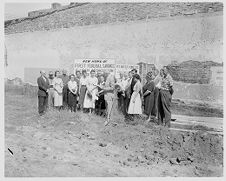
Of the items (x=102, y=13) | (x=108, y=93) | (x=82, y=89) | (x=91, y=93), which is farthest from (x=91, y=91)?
(x=102, y=13)

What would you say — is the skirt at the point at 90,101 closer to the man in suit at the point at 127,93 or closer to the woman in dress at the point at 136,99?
the man in suit at the point at 127,93

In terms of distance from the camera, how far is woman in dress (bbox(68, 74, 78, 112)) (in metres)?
6.96

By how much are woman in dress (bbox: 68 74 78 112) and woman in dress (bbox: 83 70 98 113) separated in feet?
0.77

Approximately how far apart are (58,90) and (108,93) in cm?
104

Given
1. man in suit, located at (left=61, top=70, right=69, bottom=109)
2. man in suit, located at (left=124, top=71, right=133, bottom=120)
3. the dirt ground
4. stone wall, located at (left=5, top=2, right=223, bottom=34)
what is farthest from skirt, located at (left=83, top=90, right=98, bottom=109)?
stone wall, located at (left=5, top=2, right=223, bottom=34)

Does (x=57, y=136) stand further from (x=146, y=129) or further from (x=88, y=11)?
(x=88, y=11)

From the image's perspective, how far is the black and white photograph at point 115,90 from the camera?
6.54 metres

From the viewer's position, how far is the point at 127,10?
267 inches

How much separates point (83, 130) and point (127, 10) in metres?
2.58

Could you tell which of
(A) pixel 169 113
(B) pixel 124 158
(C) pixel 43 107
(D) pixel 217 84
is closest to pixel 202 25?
(D) pixel 217 84

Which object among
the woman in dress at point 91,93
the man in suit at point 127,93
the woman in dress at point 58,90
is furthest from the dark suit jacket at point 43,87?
the man in suit at point 127,93

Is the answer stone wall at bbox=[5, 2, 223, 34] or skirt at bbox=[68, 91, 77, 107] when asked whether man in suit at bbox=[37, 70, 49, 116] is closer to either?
skirt at bbox=[68, 91, 77, 107]

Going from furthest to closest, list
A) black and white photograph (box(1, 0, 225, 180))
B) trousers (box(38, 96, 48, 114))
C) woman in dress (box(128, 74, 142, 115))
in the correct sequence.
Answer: trousers (box(38, 96, 48, 114))
woman in dress (box(128, 74, 142, 115))
black and white photograph (box(1, 0, 225, 180))

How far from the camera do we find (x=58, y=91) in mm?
6969
